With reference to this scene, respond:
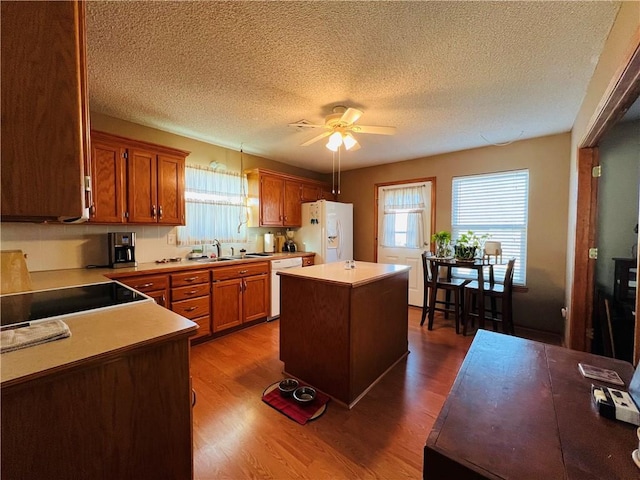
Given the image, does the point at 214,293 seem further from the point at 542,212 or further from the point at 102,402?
the point at 542,212

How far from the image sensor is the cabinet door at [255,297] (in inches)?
138

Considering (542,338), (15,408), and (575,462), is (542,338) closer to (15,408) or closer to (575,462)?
(575,462)

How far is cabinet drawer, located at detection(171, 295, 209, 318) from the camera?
9.41 feet

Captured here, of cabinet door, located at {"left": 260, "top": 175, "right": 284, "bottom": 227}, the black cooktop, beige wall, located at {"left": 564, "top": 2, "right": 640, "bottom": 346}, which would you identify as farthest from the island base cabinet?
cabinet door, located at {"left": 260, "top": 175, "right": 284, "bottom": 227}

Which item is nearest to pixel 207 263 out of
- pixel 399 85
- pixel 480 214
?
pixel 399 85

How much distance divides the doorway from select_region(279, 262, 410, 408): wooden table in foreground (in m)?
2.02

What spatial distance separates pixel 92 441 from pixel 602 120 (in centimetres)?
316

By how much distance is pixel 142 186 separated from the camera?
9.55ft

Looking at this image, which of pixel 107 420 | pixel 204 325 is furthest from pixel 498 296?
Result: pixel 107 420

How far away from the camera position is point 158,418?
1.06 metres

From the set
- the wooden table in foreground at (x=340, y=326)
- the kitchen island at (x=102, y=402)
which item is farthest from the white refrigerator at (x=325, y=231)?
the kitchen island at (x=102, y=402)

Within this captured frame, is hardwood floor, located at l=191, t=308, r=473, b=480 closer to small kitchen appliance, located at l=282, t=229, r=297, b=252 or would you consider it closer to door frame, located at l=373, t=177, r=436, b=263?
small kitchen appliance, located at l=282, t=229, r=297, b=252

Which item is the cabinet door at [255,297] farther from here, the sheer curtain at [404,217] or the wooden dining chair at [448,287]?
the sheer curtain at [404,217]

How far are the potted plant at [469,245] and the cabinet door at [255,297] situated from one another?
102 inches
